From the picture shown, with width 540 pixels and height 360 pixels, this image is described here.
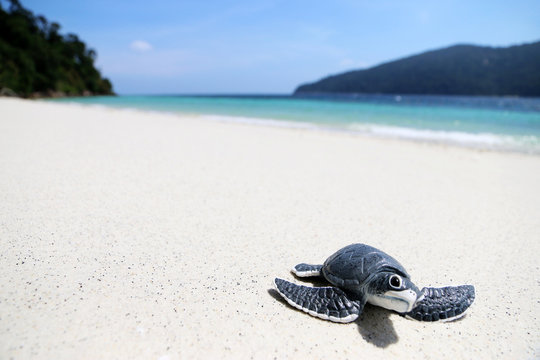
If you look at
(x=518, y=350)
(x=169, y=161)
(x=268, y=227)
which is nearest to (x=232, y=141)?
(x=169, y=161)

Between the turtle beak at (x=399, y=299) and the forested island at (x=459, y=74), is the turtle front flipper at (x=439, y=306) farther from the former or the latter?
the forested island at (x=459, y=74)

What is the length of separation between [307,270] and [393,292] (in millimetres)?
749

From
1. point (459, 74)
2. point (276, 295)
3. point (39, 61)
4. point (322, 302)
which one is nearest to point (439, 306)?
point (322, 302)

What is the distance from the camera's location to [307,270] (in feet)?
7.50

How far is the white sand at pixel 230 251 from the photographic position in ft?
5.51

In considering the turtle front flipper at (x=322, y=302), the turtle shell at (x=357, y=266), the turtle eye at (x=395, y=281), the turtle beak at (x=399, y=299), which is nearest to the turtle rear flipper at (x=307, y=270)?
the turtle shell at (x=357, y=266)

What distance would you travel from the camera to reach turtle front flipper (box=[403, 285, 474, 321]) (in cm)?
193

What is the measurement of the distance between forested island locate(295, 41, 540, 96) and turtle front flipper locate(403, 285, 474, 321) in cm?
7983

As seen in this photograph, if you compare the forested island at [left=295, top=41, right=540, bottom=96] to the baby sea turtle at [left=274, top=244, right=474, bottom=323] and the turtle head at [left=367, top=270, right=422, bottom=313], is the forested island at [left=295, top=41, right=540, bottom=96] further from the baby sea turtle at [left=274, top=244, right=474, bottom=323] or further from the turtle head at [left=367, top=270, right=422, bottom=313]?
the turtle head at [left=367, top=270, right=422, bottom=313]

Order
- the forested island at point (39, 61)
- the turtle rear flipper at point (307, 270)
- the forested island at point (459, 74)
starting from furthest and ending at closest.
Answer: the forested island at point (459, 74), the forested island at point (39, 61), the turtle rear flipper at point (307, 270)

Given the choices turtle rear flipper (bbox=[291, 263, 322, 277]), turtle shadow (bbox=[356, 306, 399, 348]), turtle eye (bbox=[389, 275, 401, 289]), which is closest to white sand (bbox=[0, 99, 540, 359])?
turtle shadow (bbox=[356, 306, 399, 348])

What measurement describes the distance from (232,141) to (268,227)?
5.40 meters

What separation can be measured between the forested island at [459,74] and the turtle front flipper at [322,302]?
3167 inches

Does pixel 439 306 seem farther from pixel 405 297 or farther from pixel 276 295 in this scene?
pixel 276 295
